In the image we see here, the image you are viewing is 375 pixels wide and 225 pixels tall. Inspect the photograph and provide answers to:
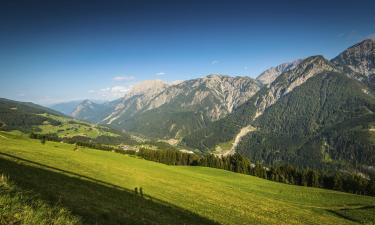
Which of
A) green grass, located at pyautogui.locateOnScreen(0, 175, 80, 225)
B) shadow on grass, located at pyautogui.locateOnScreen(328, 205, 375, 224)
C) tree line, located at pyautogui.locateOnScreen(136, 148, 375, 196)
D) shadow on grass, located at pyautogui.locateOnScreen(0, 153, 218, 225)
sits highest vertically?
green grass, located at pyautogui.locateOnScreen(0, 175, 80, 225)

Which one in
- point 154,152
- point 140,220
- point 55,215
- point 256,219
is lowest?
point 154,152

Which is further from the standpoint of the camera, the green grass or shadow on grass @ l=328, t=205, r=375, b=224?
shadow on grass @ l=328, t=205, r=375, b=224

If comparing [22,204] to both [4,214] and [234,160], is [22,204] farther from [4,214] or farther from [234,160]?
[234,160]

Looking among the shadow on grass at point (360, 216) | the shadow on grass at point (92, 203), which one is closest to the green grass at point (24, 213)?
the shadow on grass at point (92, 203)

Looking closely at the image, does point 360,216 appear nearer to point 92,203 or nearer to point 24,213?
point 92,203

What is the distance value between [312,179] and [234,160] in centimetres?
5057

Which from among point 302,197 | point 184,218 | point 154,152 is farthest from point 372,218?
point 154,152

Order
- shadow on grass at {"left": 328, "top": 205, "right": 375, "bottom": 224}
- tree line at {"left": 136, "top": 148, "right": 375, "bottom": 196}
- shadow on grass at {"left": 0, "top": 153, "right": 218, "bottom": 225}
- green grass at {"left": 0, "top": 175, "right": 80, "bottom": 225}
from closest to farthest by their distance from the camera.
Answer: green grass at {"left": 0, "top": 175, "right": 80, "bottom": 225}
shadow on grass at {"left": 0, "top": 153, "right": 218, "bottom": 225}
shadow on grass at {"left": 328, "top": 205, "right": 375, "bottom": 224}
tree line at {"left": 136, "top": 148, "right": 375, "bottom": 196}

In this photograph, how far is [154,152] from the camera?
189 m

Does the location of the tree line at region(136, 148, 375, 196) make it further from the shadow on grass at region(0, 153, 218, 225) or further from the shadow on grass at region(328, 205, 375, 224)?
the shadow on grass at region(0, 153, 218, 225)

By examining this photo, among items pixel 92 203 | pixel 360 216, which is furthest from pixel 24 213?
pixel 360 216

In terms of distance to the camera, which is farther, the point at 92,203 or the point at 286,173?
the point at 286,173

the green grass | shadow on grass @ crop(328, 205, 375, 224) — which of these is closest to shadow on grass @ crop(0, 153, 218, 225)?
the green grass

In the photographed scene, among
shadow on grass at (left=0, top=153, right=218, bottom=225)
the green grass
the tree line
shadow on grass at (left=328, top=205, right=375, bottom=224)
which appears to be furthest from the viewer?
the tree line
